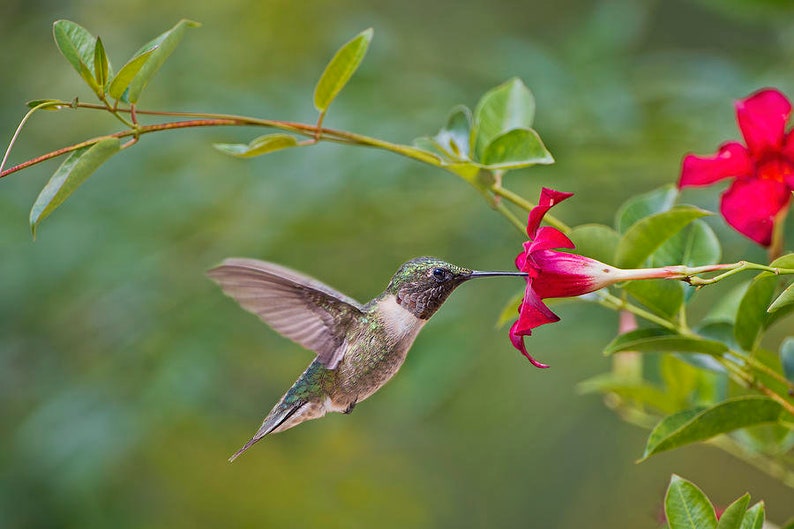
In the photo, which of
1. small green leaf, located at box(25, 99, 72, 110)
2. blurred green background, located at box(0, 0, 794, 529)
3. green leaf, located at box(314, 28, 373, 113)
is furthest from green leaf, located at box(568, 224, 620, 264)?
blurred green background, located at box(0, 0, 794, 529)

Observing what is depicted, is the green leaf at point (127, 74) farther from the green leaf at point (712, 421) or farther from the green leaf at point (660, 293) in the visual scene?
the green leaf at point (712, 421)

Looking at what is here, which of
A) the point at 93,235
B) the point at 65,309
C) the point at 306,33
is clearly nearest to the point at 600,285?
the point at 93,235

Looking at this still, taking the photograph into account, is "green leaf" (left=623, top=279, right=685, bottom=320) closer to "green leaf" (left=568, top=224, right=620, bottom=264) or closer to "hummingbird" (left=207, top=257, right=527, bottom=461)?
"green leaf" (left=568, top=224, right=620, bottom=264)

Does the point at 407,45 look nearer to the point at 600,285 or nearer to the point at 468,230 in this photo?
the point at 468,230

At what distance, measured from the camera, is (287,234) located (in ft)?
10.4

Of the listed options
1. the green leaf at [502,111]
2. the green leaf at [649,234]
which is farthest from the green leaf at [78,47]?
the green leaf at [649,234]

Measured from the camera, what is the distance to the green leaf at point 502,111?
159cm

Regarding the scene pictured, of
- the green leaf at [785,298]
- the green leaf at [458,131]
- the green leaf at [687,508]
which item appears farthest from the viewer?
the green leaf at [458,131]

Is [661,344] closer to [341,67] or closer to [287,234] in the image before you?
[341,67]

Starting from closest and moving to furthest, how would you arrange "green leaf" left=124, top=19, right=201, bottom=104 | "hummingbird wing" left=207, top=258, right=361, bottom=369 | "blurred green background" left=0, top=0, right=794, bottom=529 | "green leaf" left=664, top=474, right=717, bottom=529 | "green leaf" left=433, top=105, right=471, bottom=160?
"green leaf" left=664, top=474, right=717, bottom=529 → "green leaf" left=124, top=19, right=201, bottom=104 → "hummingbird wing" left=207, top=258, right=361, bottom=369 → "green leaf" left=433, top=105, right=471, bottom=160 → "blurred green background" left=0, top=0, right=794, bottom=529

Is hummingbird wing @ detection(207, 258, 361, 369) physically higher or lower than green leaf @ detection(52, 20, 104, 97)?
lower

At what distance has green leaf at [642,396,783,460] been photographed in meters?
1.27

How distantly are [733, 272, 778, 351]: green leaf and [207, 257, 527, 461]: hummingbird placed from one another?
15.1 inches

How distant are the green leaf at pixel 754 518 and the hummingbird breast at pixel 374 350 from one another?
0.47 metres
